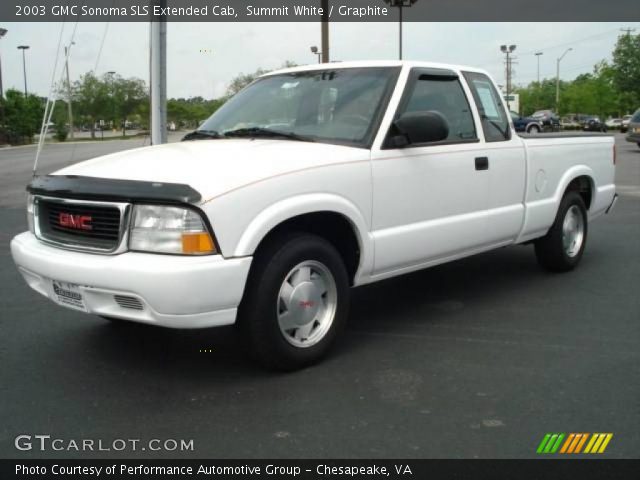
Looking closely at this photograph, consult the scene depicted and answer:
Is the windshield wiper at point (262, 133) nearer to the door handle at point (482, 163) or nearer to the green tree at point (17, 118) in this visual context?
the door handle at point (482, 163)

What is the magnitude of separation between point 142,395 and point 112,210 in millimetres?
1007

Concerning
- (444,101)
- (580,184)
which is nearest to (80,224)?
(444,101)

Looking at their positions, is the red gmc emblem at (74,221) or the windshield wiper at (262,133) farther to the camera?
the windshield wiper at (262,133)

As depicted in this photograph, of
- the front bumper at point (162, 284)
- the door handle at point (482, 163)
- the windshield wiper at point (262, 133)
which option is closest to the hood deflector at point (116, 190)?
the front bumper at point (162, 284)

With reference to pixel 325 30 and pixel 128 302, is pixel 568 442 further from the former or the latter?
pixel 325 30

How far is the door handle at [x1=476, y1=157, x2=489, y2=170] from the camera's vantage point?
5230 mm

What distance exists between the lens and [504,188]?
551cm

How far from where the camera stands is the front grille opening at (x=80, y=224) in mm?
3680

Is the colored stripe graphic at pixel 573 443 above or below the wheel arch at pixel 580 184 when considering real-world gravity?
below

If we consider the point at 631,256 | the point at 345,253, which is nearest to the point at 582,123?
the point at 631,256

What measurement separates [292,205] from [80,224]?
45.3 inches

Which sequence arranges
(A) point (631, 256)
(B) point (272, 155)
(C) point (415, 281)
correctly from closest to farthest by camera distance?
(B) point (272, 155) → (C) point (415, 281) → (A) point (631, 256)

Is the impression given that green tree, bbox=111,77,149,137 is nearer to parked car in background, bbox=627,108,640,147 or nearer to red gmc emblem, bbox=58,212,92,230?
parked car in background, bbox=627,108,640,147
